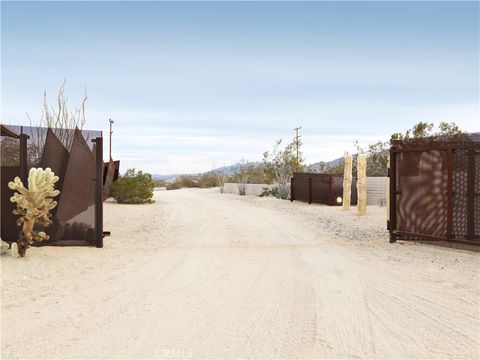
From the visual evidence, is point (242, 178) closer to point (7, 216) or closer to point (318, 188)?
point (318, 188)

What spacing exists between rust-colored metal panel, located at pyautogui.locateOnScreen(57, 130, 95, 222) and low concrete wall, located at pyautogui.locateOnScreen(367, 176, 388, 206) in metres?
16.9

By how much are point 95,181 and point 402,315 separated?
6506 millimetres

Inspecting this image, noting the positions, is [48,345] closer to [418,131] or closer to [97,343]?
[97,343]

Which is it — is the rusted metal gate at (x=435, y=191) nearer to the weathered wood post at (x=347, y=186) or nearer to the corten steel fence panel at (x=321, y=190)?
the weathered wood post at (x=347, y=186)

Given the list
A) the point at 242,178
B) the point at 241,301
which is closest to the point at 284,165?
the point at 242,178

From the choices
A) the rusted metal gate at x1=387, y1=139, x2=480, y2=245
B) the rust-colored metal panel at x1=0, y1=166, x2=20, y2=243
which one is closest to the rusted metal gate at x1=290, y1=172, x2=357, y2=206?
the rusted metal gate at x1=387, y1=139, x2=480, y2=245

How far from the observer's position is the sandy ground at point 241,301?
3.94 metres

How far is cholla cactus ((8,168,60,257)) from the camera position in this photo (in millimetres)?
7363

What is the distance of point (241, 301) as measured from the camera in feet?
17.5

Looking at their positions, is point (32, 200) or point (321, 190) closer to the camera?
point (32, 200)

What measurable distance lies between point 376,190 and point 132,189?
12.7m

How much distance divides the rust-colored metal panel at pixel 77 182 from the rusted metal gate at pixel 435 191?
23.1ft

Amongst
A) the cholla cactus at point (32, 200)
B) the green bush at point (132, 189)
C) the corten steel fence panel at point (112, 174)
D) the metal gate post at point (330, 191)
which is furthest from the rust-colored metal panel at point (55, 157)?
the metal gate post at point (330, 191)

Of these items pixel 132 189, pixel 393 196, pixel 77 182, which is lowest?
pixel 132 189
